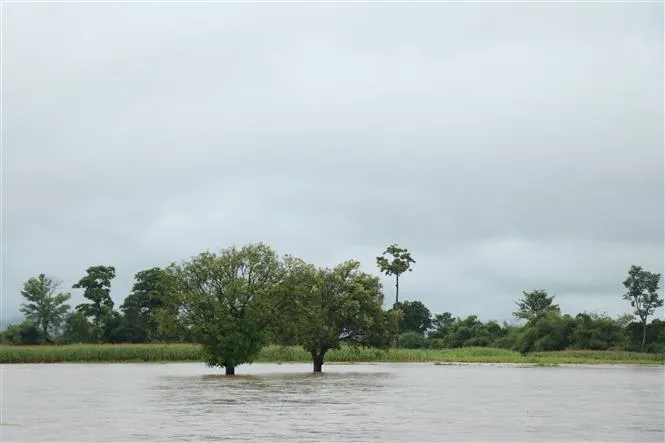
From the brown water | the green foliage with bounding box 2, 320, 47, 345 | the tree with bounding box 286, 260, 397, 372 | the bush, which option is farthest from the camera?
the bush

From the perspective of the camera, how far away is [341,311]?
78625 millimetres

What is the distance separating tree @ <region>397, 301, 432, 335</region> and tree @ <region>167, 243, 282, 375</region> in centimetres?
11664

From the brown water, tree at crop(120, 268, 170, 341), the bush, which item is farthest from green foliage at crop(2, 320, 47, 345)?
the brown water

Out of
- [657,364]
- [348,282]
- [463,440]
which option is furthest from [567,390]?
[657,364]

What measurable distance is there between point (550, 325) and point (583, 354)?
25.2ft

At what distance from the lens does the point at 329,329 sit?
7631cm

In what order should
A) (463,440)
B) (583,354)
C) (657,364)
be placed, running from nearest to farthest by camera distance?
(463,440)
(657,364)
(583,354)

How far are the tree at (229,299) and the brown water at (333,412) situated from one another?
39.8 ft

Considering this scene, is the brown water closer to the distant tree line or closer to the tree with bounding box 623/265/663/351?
the distant tree line

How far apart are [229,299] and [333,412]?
112ft

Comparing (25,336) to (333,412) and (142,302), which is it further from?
(333,412)

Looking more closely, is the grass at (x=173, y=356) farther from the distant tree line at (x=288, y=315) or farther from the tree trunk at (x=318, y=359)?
the tree trunk at (x=318, y=359)

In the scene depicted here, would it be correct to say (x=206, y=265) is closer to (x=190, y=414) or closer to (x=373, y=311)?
(x=373, y=311)

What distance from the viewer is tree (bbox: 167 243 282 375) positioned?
65.6m
